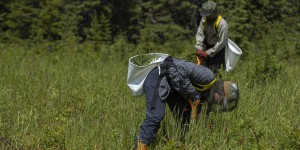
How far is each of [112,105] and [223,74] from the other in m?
1.80

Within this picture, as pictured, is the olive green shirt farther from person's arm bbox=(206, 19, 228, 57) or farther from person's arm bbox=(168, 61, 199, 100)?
person's arm bbox=(168, 61, 199, 100)

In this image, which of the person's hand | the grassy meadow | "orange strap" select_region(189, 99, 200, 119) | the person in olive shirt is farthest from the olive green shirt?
"orange strap" select_region(189, 99, 200, 119)

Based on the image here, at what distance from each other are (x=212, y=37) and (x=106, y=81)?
84.3 inches

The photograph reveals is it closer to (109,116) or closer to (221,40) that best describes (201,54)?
(221,40)

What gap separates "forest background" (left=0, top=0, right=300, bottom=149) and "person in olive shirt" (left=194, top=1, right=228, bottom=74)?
33 centimetres

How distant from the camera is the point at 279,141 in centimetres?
467

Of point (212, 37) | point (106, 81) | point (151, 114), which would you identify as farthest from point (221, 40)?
point (151, 114)

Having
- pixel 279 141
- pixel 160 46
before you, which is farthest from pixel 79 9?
pixel 279 141

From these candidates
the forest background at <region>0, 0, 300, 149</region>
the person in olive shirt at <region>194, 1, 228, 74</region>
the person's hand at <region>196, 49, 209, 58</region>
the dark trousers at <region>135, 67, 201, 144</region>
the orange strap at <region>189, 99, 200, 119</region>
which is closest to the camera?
the dark trousers at <region>135, 67, 201, 144</region>

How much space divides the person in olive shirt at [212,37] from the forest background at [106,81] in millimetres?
334

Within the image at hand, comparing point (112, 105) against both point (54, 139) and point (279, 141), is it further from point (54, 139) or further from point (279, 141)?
point (279, 141)

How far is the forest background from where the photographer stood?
498 centimetres

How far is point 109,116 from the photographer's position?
597 centimetres

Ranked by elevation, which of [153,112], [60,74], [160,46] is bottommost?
[160,46]
